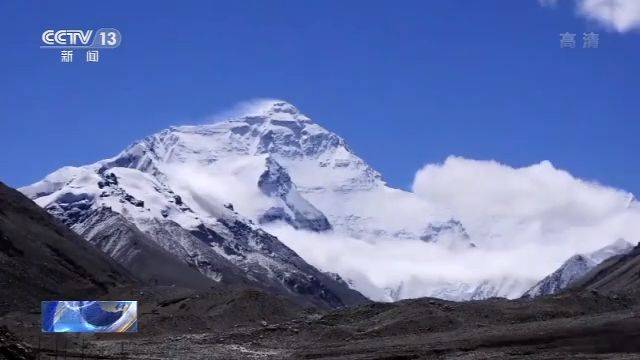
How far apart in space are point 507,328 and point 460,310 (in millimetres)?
15121

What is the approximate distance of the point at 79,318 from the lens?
81688mm

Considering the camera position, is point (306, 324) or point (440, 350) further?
point (306, 324)

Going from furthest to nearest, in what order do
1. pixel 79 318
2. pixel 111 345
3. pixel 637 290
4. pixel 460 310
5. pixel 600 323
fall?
pixel 637 290
pixel 460 310
pixel 111 345
pixel 600 323
pixel 79 318

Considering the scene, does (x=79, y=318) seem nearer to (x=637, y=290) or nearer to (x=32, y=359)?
(x=32, y=359)

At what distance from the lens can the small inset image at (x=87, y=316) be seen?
80312mm

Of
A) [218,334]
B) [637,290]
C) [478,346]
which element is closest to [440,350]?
[478,346]

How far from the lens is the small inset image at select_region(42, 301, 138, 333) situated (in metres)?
80.3

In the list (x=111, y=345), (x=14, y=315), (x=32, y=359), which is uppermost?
(x=14, y=315)

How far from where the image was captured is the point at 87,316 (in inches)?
3219

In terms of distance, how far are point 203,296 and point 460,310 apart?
43.0 m

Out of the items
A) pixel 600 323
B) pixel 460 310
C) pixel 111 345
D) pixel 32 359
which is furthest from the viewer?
pixel 460 310

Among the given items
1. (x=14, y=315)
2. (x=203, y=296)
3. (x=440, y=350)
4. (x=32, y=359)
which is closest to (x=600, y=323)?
(x=440, y=350)

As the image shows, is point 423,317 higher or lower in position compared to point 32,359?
higher

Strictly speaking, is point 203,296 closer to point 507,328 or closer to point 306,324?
point 306,324
